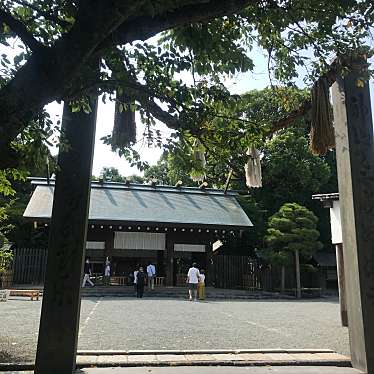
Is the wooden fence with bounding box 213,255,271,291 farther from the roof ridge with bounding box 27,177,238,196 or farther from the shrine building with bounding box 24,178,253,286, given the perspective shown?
the roof ridge with bounding box 27,177,238,196

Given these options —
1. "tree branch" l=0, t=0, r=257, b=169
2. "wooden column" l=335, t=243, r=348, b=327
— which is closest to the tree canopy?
"tree branch" l=0, t=0, r=257, b=169

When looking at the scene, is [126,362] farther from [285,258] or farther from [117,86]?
[285,258]

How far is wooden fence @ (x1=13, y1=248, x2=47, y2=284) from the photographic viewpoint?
1900 cm

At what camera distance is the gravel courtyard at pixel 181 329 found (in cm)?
649

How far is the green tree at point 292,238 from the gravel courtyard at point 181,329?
26.2ft

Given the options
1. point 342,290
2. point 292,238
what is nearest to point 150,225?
point 292,238

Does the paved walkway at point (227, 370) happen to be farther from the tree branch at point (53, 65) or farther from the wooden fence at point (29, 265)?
the wooden fence at point (29, 265)

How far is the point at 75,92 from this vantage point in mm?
3477

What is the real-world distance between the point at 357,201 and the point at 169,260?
632 inches

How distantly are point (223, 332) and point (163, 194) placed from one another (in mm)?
16623

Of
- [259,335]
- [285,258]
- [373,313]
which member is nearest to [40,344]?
[373,313]

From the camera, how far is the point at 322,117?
606cm

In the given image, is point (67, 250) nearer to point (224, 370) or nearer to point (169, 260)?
point (224, 370)

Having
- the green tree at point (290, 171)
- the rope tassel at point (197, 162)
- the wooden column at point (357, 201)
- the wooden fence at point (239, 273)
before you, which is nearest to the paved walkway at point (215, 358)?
the wooden column at point (357, 201)
